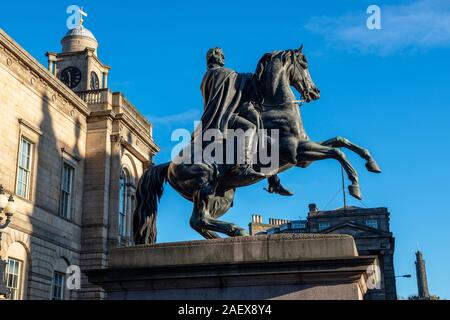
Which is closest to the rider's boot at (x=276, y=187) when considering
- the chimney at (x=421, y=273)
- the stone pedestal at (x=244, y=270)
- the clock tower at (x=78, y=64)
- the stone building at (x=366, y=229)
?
the stone pedestal at (x=244, y=270)

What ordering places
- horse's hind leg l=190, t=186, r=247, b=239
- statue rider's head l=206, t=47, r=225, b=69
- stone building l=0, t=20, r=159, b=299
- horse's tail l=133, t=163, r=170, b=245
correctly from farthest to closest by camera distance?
stone building l=0, t=20, r=159, b=299 < statue rider's head l=206, t=47, r=225, b=69 < horse's tail l=133, t=163, r=170, b=245 < horse's hind leg l=190, t=186, r=247, b=239

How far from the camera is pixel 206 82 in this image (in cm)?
981

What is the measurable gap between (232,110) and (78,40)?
1489 inches

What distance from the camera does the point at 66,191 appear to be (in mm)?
32500

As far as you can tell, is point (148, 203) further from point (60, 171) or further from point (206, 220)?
point (60, 171)

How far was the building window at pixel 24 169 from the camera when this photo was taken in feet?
91.6

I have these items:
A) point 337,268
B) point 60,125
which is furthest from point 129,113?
point 337,268

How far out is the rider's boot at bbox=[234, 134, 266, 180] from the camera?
28.8 feet

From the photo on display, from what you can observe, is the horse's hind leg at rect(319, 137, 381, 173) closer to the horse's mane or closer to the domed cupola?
the horse's mane

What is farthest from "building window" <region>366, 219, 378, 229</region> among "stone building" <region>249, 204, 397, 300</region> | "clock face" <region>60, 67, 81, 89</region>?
"clock face" <region>60, 67, 81, 89</region>

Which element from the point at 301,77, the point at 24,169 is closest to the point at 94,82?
the point at 24,169

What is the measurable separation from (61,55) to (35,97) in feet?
46.8

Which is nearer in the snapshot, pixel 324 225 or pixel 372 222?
pixel 324 225
